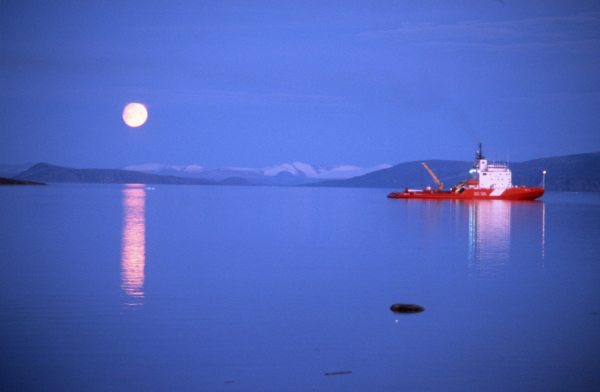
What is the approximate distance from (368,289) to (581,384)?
850 cm

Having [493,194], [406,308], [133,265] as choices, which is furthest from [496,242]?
[493,194]

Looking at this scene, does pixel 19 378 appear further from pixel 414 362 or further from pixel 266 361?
pixel 414 362

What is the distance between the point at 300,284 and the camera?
18.6 meters

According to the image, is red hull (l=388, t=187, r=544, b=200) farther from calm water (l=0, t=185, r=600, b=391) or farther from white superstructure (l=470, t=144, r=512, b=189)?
calm water (l=0, t=185, r=600, b=391)

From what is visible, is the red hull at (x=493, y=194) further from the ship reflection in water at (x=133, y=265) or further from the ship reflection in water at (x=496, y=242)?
the ship reflection in water at (x=133, y=265)

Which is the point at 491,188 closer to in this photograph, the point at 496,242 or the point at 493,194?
the point at 493,194

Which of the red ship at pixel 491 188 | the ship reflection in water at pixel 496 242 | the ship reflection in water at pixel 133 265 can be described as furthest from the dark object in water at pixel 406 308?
the red ship at pixel 491 188

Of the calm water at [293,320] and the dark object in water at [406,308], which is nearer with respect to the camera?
the calm water at [293,320]

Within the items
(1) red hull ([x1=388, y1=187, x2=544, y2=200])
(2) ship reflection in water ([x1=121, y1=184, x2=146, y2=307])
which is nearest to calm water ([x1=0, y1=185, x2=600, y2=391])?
(2) ship reflection in water ([x1=121, y1=184, x2=146, y2=307])

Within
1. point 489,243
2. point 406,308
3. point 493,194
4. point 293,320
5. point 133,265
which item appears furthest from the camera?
point 493,194

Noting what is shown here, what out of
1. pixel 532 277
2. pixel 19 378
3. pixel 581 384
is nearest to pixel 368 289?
pixel 532 277

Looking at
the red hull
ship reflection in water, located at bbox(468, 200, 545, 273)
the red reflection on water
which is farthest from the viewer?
the red hull

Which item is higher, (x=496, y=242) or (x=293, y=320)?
(x=496, y=242)

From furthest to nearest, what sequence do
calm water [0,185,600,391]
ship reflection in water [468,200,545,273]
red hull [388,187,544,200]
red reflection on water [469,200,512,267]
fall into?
red hull [388,187,544,200] → red reflection on water [469,200,512,267] → ship reflection in water [468,200,545,273] → calm water [0,185,600,391]
